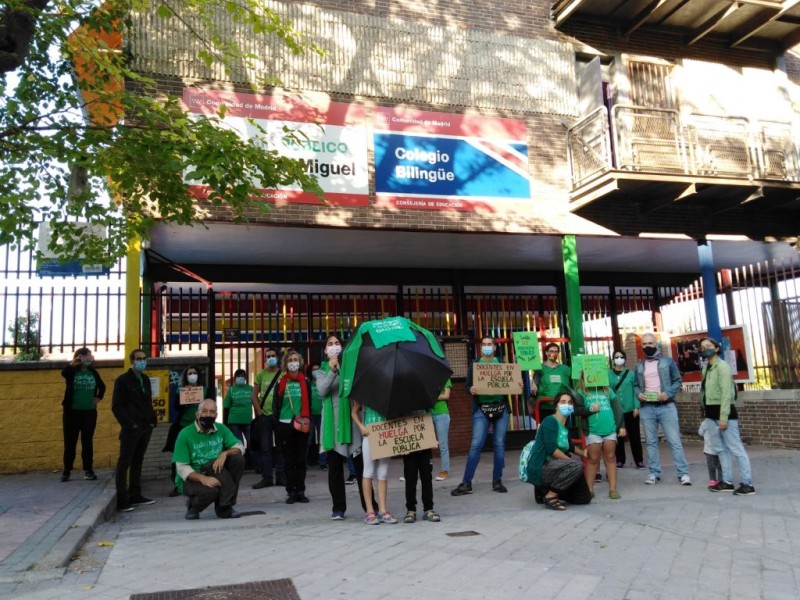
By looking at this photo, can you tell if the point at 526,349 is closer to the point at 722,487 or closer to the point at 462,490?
the point at 462,490

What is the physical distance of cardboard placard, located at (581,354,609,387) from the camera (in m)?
7.71

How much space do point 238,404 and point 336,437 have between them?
3554mm

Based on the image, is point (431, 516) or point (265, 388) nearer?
point (431, 516)

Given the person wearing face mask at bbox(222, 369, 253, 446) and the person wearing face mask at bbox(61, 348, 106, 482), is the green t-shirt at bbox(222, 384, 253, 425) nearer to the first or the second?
the person wearing face mask at bbox(222, 369, 253, 446)

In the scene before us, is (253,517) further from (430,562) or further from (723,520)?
(723,520)

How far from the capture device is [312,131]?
10.7 metres

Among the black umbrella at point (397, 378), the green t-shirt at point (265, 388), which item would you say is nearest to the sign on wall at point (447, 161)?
the green t-shirt at point (265, 388)

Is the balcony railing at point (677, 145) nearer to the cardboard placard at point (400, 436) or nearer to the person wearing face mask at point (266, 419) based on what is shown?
the person wearing face mask at point (266, 419)

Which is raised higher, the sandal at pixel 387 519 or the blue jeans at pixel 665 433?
the blue jeans at pixel 665 433

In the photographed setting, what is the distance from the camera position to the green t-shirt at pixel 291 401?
8.05 metres

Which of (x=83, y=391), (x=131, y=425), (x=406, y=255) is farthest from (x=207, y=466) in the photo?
(x=406, y=255)

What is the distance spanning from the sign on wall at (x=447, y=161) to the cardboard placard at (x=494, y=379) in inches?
153

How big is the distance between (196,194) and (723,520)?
25.9 ft

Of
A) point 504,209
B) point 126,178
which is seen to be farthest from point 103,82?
point 504,209
